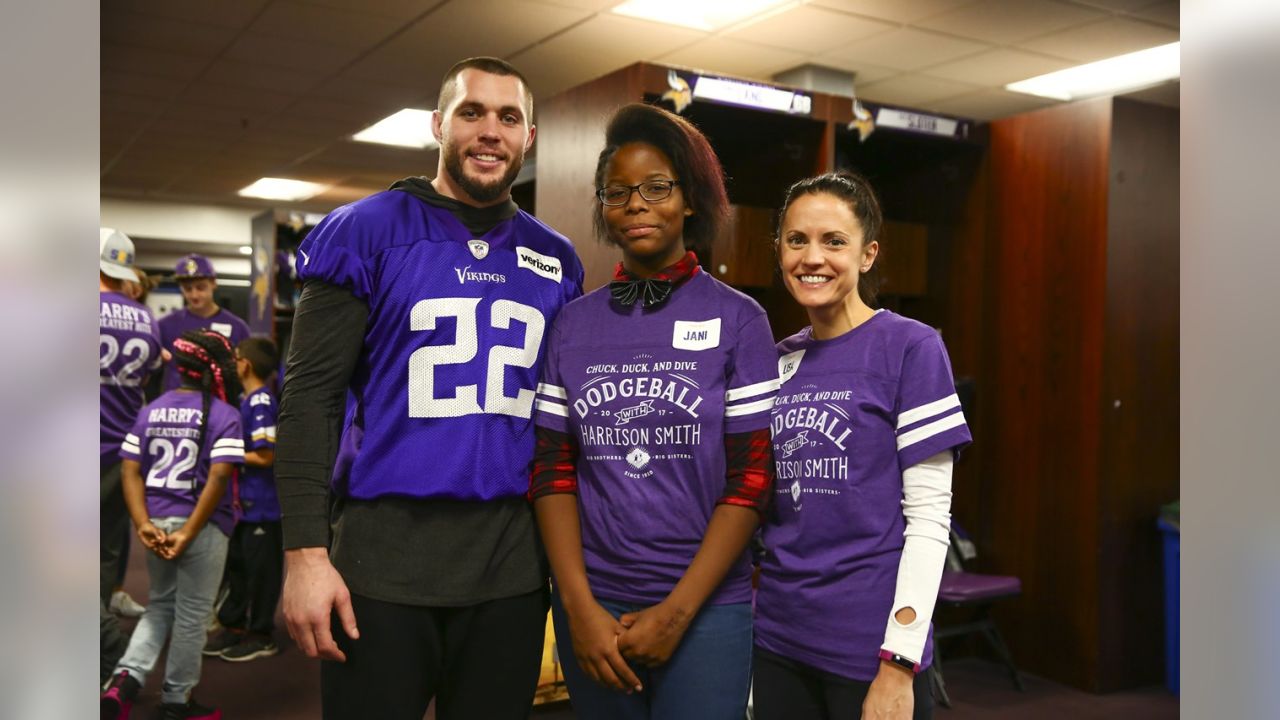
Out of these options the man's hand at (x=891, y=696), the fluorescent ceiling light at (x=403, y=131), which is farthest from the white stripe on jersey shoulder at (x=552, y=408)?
the fluorescent ceiling light at (x=403, y=131)

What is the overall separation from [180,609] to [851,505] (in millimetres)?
2784

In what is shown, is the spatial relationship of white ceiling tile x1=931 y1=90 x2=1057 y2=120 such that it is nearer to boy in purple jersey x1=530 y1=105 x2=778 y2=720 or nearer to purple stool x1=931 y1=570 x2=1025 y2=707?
purple stool x1=931 y1=570 x2=1025 y2=707

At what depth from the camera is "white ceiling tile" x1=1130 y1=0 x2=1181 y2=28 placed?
5375 millimetres

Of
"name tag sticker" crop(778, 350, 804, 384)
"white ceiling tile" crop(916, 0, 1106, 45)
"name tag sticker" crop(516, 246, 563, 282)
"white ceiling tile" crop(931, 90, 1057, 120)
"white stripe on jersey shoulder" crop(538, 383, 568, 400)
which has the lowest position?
"white stripe on jersey shoulder" crop(538, 383, 568, 400)

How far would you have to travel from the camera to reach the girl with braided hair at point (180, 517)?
10.9 ft

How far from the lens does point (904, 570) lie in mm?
1501

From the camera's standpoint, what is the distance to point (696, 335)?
155 cm

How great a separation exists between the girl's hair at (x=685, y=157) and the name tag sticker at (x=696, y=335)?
0.20 m

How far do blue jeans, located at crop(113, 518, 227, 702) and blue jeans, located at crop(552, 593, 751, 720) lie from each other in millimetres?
2340

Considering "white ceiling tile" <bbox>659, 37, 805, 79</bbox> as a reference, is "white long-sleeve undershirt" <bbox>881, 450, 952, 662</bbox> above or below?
below

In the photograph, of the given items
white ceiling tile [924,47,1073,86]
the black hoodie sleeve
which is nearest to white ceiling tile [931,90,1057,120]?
A: white ceiling tile [924,47,1073,86]
